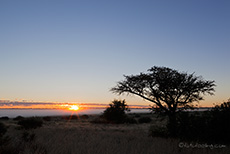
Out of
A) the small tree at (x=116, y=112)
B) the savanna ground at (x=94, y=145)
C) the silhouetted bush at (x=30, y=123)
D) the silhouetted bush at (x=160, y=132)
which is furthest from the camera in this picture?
the small tree at (x=116, y=112)

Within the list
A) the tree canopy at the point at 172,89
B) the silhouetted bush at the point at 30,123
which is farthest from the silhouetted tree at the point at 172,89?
the silhouetted bush at the point at 30,123

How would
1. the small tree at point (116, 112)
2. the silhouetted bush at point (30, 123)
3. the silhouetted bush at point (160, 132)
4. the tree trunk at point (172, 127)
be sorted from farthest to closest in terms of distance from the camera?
the small tree at point (116, 112) < the silhouetted bush at point (30, 123) < the silhouetted bush at point (160, 132) < the tree trunk at point (172, 127)

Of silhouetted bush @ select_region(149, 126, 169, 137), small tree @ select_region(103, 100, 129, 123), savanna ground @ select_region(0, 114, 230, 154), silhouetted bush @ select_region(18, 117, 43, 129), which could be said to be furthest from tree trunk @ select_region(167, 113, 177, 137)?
small tree @ select_region(103, 100, 129, 123)

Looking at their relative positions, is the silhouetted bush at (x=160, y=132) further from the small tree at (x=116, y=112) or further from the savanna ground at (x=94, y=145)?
the small tree at (x=116, y=112)

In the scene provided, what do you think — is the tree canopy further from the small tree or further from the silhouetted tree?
the small tree

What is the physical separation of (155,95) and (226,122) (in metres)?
7.00

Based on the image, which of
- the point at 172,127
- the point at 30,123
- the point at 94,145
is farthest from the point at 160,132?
the point at 30,123

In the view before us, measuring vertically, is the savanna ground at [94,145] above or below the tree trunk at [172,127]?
below

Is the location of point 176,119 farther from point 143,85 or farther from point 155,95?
point 143,85

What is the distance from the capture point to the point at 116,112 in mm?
42312

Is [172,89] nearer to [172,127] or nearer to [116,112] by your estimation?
[172,127]

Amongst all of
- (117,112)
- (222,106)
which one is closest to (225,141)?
(222,106)

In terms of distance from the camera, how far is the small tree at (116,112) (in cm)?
4209

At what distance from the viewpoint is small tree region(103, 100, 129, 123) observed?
4209cm
